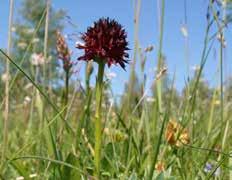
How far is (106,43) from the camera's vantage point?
2.49ft

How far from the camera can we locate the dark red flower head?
2.47 feet

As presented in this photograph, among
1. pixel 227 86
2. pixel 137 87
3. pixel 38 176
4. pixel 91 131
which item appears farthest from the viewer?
pixel 227 86

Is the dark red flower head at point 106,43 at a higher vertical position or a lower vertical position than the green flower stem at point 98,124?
higher

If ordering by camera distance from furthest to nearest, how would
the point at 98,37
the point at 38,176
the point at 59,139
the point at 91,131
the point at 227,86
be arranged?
the point at 227,86 → the point at 91,131 → the point at 59,139 → the point at 38,176 → the point at 98,37

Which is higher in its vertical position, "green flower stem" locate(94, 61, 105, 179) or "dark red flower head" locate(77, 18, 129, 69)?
"dark red flower head" locate(77, 18, 129, 69)

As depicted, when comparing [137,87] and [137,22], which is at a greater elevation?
[137,22]

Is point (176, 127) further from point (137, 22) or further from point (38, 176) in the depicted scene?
point (38, 176)

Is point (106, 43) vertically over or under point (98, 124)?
over

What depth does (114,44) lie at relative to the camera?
2.51 feet

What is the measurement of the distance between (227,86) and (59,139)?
0.85 meters

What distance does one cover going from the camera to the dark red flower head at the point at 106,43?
75cm

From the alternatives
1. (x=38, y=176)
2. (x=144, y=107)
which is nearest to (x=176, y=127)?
(x=144, y=107)

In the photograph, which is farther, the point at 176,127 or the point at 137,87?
the point at 137,87

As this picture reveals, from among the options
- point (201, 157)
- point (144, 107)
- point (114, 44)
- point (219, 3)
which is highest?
point (219, 3)
